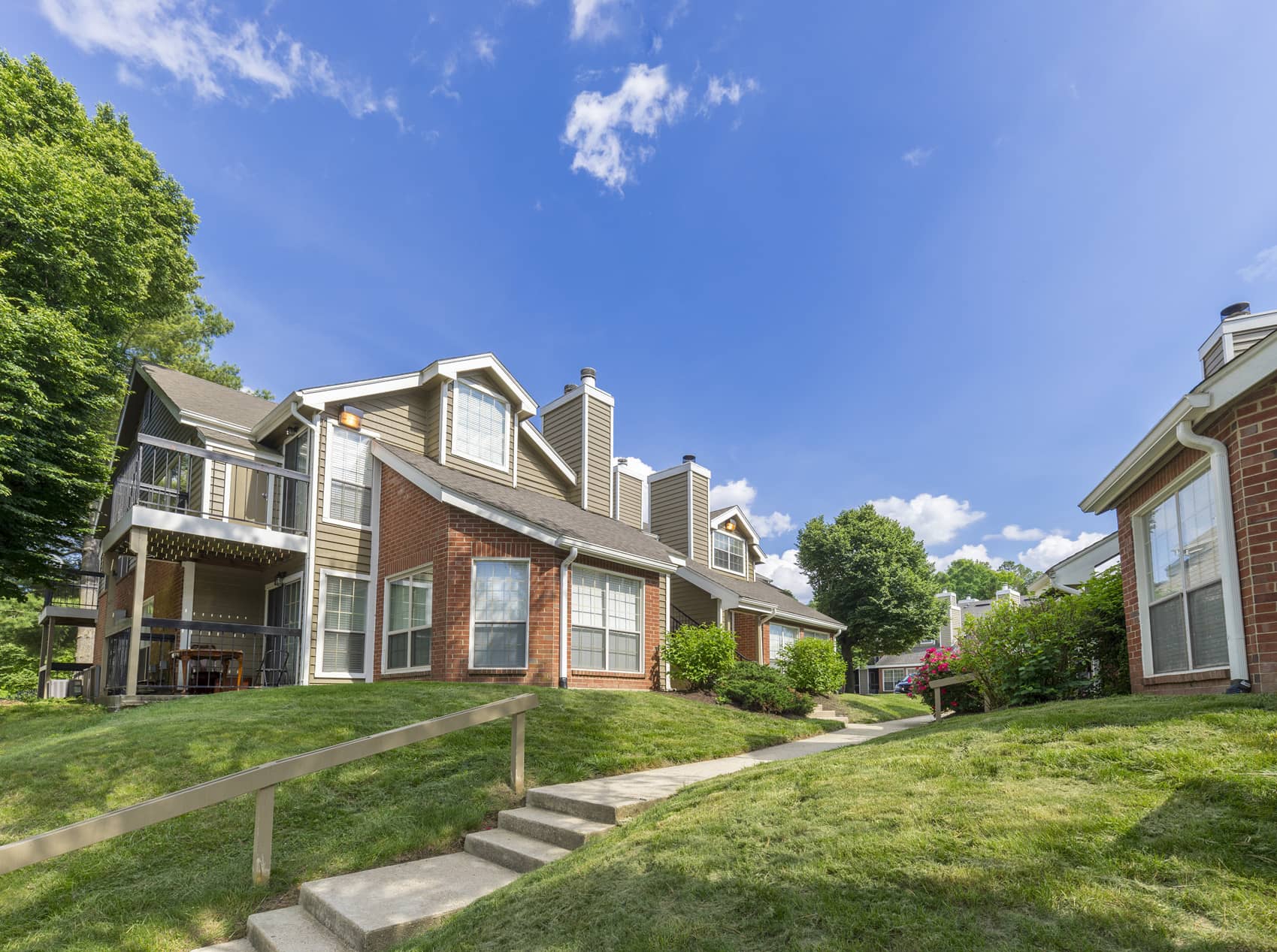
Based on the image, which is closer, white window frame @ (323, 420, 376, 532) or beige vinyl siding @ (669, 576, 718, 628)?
white window frame @ (323, 420, 376, 532)

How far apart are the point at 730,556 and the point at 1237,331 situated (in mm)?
14994

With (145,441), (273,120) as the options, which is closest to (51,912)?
(145,441)

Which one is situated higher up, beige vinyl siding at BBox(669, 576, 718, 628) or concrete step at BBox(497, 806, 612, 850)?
beige vinyl siding at BBox(669, 576, 718, 628)

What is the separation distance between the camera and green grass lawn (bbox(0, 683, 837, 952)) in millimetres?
4910

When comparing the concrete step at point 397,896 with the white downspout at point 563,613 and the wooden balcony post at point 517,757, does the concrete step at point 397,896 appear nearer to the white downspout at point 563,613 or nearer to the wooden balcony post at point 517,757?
the wooden balcony post at point 517,757

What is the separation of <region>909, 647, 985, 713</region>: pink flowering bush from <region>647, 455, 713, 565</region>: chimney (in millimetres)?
9222

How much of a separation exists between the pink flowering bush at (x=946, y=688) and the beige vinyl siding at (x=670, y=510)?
9382 millimetres

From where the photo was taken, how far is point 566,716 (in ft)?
30.5

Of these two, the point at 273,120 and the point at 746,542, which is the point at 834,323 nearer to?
the point at 746,542

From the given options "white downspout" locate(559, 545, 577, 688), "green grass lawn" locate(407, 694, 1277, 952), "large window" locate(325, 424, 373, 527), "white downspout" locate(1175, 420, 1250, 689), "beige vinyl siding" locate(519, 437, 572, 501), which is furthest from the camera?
"beige vinyl siding" locate(519, 437, 572, 501)

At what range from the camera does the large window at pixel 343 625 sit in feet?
44.5

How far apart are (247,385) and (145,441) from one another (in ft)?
86.3

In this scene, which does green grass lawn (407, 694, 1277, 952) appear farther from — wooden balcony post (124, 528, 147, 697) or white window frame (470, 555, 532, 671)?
wooden balcony post (124, 528, 147, 697)

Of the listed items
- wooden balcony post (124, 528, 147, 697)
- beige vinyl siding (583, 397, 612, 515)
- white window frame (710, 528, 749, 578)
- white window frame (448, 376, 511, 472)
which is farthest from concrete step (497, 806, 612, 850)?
white window frame (710, 528, 749, 578)
